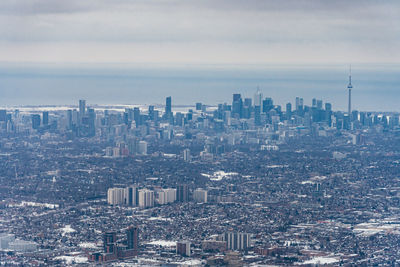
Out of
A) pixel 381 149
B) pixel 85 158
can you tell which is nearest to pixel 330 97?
pixel 381 149

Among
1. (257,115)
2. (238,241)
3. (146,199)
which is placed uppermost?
(257,115)

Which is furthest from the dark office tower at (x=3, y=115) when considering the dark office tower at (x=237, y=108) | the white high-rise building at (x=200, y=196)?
the white high-rise building at (x=200, y=196)

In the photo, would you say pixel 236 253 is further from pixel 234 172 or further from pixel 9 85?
pixel 9 85

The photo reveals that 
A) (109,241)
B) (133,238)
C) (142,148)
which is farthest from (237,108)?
(109,241)

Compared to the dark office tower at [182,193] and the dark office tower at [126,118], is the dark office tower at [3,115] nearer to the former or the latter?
the dark office tower at [126,118]

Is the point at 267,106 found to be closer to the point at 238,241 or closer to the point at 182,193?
the point at 182,193

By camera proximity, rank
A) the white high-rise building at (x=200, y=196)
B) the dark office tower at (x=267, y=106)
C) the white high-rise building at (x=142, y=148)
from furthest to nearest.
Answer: the dark office tower at (x=267, y=106) → the white high-rise building at (x=142, y=148) → the white high-rise building at (x=200, y=196)
